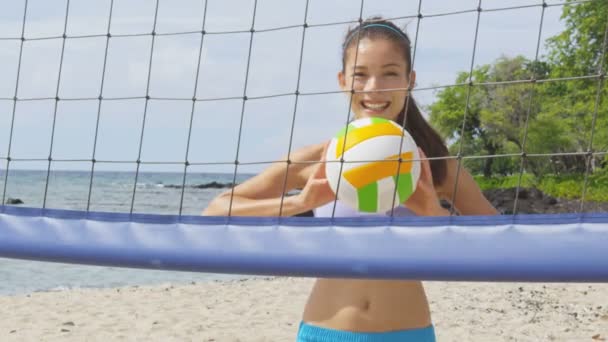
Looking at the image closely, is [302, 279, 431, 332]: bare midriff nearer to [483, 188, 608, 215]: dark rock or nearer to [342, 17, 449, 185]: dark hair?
[342, 17, 449, 185]: dark hair

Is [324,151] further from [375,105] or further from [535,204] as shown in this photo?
[535,204]

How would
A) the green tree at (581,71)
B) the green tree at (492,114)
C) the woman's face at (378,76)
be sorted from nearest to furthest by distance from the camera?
the woman's face at (378,76), the green tree at (581,71), the green tree at (492,114)

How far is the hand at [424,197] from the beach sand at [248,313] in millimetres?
4590

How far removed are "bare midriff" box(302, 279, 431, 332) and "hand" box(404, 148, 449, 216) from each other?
198 millimetres

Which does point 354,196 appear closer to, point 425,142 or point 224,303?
point 425,142

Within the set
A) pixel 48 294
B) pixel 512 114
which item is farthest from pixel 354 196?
pixel 512 114

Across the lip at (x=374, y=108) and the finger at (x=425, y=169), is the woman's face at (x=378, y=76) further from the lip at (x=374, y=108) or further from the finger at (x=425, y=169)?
the finger at (x=425, y=169)

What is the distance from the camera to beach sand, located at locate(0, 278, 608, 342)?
22.9 ft

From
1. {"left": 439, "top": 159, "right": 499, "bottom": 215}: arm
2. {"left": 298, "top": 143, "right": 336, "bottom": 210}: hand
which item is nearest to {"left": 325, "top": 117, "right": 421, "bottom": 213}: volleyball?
{"left": 298, "top": 143, "right": 336, "bottom": 210}: hand

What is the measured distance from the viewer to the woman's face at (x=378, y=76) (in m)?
2.26

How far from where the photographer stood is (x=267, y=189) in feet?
7.50

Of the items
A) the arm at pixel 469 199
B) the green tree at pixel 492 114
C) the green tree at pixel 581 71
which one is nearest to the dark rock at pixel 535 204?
the green tree at pixel 581 71

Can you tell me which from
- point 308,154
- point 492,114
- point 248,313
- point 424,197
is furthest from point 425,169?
point 492,114

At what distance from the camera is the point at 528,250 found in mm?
1952
